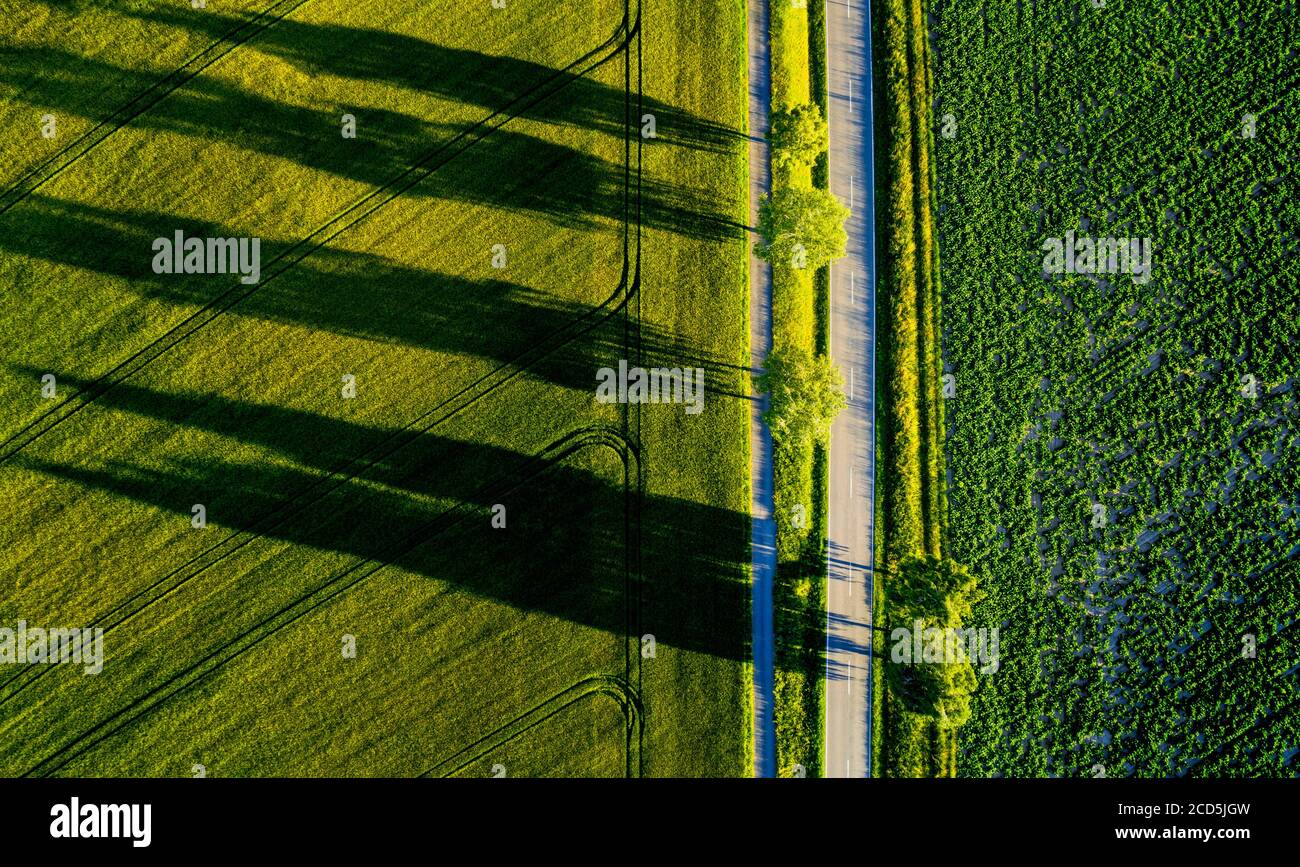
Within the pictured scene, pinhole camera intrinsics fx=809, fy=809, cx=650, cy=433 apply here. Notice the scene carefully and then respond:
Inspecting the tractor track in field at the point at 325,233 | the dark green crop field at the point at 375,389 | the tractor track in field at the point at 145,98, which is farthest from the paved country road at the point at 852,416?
the tractor track in field at the point at 145,98

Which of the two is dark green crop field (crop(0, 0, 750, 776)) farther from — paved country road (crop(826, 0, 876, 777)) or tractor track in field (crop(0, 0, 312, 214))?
paved country road (crop(826, 0, 876, 777))

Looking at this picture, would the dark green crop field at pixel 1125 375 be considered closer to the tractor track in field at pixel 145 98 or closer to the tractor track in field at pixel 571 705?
the tractor track in field at pixel 571 705

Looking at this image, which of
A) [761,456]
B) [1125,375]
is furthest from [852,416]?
[1125,375]

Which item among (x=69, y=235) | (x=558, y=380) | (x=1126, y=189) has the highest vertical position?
(x=1126, y=189)

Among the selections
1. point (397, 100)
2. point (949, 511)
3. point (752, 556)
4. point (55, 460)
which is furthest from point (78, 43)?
point (949, 511)

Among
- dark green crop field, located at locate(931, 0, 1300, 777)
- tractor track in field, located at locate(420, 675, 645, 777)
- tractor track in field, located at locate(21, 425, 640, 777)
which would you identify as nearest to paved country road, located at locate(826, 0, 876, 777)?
dark green crop field, located at locate(931, 0, 1300, 777)

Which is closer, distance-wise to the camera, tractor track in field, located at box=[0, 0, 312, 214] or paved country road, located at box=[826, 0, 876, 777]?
paved country road, located at box=[826, 0, 876, 777]

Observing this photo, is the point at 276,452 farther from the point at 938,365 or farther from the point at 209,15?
the point at 938,365
